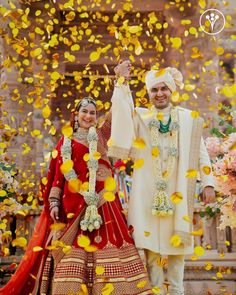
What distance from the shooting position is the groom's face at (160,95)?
390cm

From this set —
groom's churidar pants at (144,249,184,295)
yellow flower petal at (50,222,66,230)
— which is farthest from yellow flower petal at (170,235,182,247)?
yellow flower petal at (50,222,66,230)

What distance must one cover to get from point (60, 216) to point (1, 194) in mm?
791

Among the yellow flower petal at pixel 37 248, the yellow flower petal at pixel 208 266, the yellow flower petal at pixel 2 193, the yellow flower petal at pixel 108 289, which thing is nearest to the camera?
the yellow flower petal at pixel 108 289

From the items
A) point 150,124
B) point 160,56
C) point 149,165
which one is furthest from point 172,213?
point 160,56

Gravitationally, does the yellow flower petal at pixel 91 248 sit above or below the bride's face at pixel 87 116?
below

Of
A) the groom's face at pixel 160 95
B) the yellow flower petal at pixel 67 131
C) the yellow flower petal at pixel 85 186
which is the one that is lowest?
the yellow flower petal at pixel 85 186

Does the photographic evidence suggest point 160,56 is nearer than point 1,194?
No

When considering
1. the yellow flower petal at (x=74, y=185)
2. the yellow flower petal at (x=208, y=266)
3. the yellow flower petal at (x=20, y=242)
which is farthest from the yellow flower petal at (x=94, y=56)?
the yellow flower petal at (x=74, y=185)

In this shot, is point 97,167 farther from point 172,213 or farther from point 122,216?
point 172,213

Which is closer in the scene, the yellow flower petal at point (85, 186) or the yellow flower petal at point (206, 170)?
Answer: the yellow flower petal at point (206, 170)

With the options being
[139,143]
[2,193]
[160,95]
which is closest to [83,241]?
[139,143]

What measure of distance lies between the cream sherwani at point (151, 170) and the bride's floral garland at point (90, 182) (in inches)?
10.2

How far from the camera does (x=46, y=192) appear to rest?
4.12 m

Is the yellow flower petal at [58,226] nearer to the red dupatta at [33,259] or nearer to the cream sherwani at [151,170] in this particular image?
the red dupatta at [33,259]
